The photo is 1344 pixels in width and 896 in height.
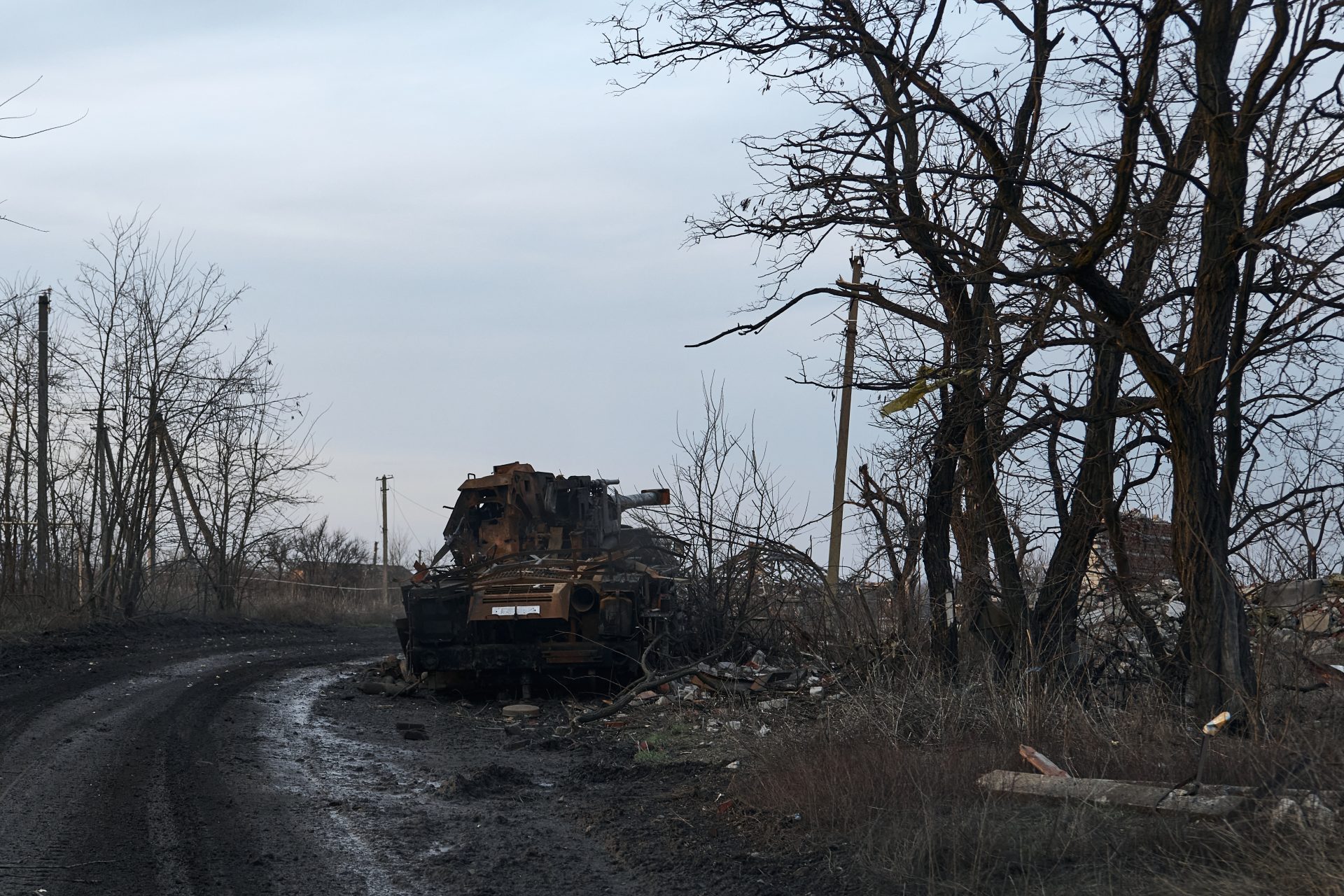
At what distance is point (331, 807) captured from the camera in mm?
7531

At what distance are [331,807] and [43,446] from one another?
18.9 meters

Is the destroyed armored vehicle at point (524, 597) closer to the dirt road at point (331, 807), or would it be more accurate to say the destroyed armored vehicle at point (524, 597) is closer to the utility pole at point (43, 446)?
the dirt road at point (331, 807)

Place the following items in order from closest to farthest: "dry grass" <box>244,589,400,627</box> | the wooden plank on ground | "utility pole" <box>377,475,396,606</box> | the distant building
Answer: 1. the wooden plank on ground
2. the distant building
3. "dry grass" <box>244,589,400,627</box>
4. "utility pole" <box>377,475,396,606</box>

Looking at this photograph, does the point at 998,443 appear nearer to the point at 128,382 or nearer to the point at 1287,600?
the point at 1287,600

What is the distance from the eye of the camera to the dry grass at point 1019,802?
15.3 ft


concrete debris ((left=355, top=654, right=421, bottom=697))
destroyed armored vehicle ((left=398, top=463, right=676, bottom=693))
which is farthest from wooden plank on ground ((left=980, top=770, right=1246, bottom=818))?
concrete debris ((left=355, top=654, right=421, bottom=697))

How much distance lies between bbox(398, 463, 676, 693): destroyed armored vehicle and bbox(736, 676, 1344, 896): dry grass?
560 cm

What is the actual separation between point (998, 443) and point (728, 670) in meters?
5.57

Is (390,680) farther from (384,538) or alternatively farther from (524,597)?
(384,538)

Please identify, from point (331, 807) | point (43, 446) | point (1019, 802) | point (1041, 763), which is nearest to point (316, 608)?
point (43, 446)

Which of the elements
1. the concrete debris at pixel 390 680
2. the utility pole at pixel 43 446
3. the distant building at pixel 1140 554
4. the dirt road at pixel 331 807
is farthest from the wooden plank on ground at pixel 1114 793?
the utility pole at pixel 43 446

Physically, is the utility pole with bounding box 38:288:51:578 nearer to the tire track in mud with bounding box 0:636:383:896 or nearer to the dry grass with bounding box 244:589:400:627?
the dry grass with bounding box 244:589:400:627

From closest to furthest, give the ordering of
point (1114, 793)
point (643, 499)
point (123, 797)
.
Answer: point (1114, 793) < point (123, 797) < point (643, 499)

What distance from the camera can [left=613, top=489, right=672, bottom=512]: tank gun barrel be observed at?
17.4 metres
